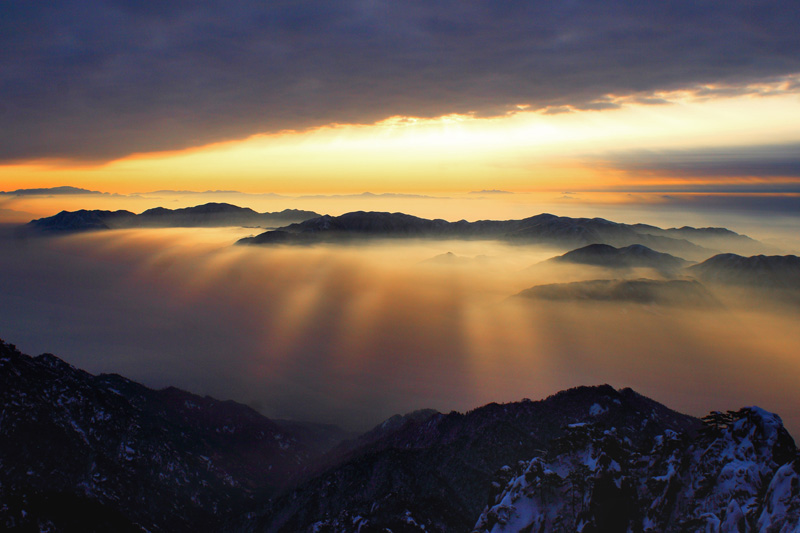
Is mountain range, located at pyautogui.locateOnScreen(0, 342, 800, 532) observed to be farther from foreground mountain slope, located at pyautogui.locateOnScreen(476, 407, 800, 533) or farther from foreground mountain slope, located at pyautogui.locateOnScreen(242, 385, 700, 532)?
foreground mountain slope, located at pyautogui.locateOnScreen(242, 385, 700, 532)

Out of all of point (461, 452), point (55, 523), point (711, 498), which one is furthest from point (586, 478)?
point (55, 523)


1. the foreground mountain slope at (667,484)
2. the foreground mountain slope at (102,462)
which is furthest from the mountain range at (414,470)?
the foreground mountain slope at (102,462)

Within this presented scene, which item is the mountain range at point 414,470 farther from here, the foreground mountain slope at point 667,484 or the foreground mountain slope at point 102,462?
the foreground mountain slope at point 102,462

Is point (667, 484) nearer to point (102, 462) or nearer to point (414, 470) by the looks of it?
point (414, 470)

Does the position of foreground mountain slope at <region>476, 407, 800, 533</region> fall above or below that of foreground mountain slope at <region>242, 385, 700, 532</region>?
above

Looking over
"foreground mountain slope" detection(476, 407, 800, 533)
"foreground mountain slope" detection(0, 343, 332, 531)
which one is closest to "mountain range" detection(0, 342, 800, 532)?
"foreground mountain slope" detection(476, 407, 800, 533)

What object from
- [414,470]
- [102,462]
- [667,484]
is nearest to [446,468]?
[414,470]
